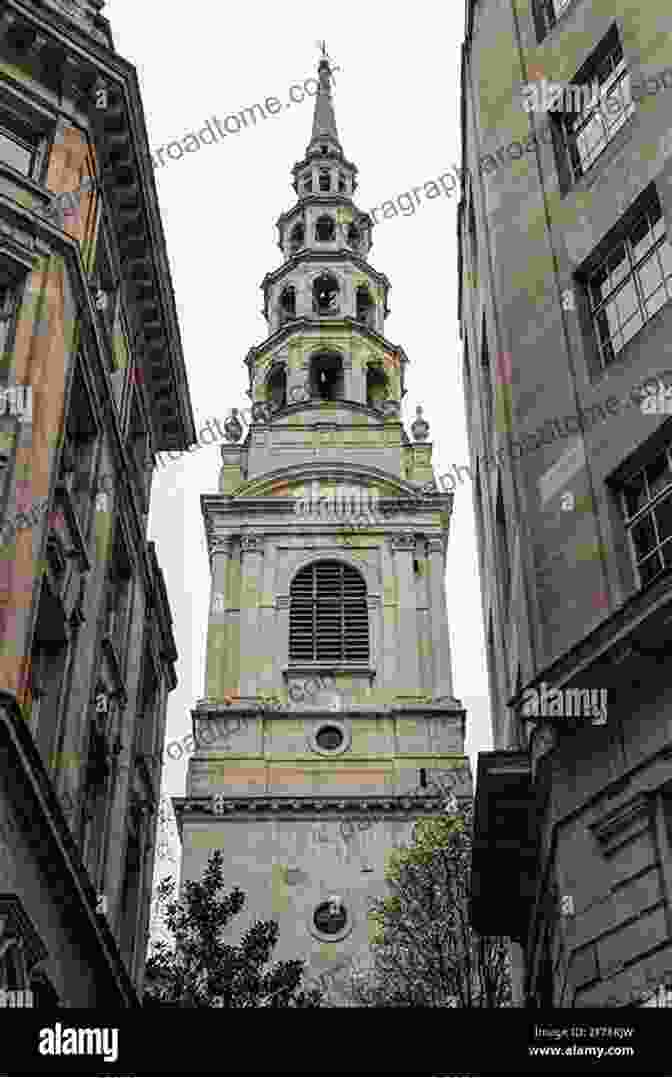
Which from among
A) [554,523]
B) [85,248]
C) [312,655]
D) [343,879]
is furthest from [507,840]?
[312,655]

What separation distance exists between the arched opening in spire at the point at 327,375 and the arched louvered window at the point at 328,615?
1382cm

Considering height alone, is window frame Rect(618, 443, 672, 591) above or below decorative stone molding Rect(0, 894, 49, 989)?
above

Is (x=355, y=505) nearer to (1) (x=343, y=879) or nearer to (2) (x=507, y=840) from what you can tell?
(1) (x=343, y=879)

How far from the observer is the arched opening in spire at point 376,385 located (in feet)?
230

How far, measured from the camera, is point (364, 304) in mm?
74000

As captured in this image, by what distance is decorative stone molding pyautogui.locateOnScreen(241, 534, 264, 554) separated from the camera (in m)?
58.0

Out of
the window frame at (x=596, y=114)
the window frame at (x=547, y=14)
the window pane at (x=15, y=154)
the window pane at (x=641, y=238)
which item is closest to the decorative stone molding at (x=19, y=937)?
the window pane at (x=15, y=154)

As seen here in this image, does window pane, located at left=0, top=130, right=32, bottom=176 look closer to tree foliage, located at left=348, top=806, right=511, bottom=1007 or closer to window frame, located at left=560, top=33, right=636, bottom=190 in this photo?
window frame, located at left=560, top=33, right=636, bottom=190

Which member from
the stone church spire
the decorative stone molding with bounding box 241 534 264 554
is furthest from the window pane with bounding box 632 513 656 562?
the stone church spire

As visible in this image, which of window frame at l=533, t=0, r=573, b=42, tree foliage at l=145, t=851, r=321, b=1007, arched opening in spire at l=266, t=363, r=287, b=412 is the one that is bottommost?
tree foliage at l=145, t=851, r=321, b=1007

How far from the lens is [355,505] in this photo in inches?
2336

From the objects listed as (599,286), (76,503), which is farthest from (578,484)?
(76,503)

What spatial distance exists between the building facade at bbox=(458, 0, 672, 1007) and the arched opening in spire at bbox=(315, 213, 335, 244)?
49.3 meters

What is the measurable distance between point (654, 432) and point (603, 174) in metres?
5.26
